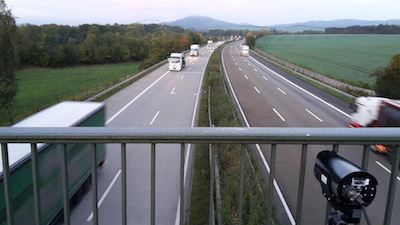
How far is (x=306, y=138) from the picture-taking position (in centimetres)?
229

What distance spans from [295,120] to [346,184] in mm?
19778

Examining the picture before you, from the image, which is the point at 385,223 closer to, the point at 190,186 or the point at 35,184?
the point at 35,184

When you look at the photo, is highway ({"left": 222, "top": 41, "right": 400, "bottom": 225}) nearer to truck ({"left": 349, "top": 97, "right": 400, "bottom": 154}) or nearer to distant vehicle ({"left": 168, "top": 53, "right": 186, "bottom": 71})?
truck ({"left": 349, "top": 97, "right": 400, "bottom": 154})

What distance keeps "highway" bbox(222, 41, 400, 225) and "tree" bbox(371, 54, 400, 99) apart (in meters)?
3.30

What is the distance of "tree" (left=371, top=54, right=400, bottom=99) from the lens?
25.7m

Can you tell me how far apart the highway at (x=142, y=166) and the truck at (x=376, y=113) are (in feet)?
26.0

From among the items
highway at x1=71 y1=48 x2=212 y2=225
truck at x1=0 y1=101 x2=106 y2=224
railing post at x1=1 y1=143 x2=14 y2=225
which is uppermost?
railing post at x1=1 y1=143 x2=14 y2=225

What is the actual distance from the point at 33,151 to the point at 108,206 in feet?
28.2

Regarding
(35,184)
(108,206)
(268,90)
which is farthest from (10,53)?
(35,184)

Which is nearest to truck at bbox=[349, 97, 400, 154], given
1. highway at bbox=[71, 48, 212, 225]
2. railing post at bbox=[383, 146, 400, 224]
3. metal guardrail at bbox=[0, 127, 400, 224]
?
highway at bbox=[71, 48, 212, 225]

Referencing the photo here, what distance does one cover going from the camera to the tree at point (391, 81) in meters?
25.7

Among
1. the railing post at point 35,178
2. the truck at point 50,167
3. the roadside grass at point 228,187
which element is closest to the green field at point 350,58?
the roadside grass at point 228,187

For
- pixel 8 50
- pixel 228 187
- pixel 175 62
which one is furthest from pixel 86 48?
pixel 228 187

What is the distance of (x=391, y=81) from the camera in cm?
2633
